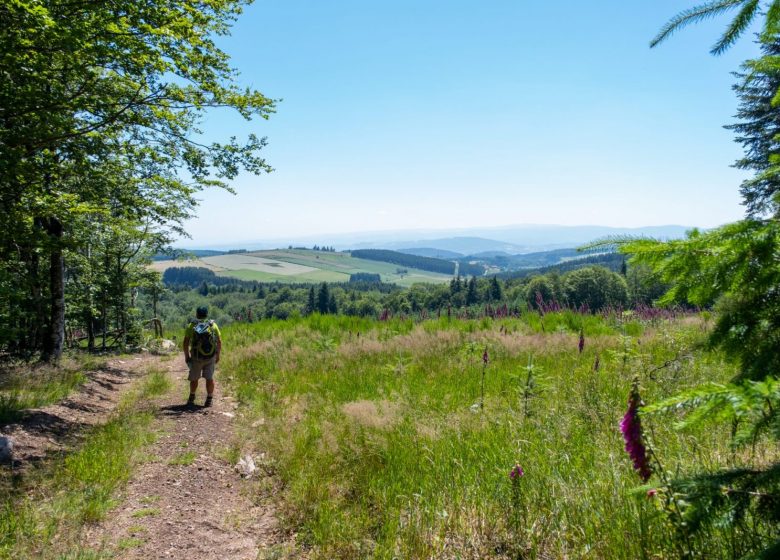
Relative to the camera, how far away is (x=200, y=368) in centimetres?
902

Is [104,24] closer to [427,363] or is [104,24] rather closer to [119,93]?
[119,93]

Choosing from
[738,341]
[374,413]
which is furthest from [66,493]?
[738,341]

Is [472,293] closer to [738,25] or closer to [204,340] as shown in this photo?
[204,340]

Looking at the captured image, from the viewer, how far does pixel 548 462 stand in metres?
4.16

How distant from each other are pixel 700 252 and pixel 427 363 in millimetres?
8372

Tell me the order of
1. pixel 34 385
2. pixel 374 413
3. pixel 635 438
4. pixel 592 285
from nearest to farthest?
pixel 635 438 → pixel 374 413 → pixel 34 385 → pixel 592 285

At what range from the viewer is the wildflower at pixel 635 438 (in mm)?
2023

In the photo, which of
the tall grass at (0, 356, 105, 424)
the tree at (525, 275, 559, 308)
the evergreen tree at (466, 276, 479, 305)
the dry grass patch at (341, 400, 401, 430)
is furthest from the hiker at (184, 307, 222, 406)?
the evergreen tree at (466, 276, 479, 305)

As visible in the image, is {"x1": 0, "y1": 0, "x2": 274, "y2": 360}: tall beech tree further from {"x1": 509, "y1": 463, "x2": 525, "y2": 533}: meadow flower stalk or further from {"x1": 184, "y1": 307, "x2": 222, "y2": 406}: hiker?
{"x1": 509, "y1": 463, "x2": 525, "y2": 533}: meadow flower stalk

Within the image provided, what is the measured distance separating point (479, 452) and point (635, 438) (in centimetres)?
287

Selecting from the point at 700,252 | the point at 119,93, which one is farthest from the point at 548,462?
the point at 119,93

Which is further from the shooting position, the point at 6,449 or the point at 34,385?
the point at 34,385

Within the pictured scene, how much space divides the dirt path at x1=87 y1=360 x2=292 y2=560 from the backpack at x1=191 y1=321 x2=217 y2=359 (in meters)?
2.12

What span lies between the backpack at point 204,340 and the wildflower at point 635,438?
29.2 feet
